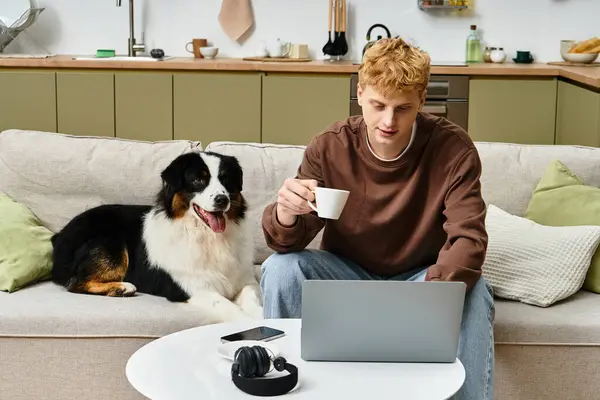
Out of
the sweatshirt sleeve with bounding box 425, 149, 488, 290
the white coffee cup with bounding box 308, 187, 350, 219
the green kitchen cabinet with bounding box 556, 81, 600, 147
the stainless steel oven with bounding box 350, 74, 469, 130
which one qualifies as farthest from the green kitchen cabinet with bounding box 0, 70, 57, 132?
the white coffee cup with bounding box 308, 187, 350, 219

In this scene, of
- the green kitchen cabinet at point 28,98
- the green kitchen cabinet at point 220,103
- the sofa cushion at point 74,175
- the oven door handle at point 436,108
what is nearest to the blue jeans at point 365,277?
the sofa cushion at point 74,175

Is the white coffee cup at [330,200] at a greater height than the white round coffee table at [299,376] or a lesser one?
greater

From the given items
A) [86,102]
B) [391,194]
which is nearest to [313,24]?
[86,102]

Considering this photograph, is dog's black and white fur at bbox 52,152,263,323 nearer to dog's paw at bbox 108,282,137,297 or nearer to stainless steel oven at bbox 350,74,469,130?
dog's paw at bbox 108,282,137,297

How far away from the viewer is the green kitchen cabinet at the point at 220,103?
5180mm

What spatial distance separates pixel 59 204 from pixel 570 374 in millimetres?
1671

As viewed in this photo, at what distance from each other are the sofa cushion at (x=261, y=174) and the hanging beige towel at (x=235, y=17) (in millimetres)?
2703

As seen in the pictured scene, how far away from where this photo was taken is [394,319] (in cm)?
181

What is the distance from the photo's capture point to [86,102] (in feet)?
17.1

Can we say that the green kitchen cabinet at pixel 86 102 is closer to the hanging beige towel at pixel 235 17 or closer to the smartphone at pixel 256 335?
the hanging beige towel at pixel 235 17

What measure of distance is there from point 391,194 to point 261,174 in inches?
28.3

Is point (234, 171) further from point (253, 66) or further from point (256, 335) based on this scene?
point (253, 66)

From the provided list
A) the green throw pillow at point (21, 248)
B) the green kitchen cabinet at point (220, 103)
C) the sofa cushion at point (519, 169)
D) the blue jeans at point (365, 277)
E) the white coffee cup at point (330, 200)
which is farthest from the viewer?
the green kitchen cabinet at point (220, 103)

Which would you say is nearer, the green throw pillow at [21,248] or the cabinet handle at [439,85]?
the green throw pillow at [21,248]
